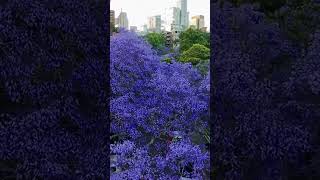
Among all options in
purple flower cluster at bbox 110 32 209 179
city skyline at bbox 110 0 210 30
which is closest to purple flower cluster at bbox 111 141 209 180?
purple flower cluster at bbox 110 32 209 179

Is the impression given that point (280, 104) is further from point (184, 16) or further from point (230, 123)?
point (184, 16)

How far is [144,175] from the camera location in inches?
116

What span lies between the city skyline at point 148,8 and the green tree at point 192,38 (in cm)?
14

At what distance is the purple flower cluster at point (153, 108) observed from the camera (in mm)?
3006

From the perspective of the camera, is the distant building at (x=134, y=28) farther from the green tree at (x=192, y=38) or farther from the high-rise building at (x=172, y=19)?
the green tree at (x=192, y=38)

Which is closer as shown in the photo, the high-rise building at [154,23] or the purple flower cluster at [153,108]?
the purple flower cluster at [153,108]

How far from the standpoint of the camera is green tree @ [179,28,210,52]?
3585 mm

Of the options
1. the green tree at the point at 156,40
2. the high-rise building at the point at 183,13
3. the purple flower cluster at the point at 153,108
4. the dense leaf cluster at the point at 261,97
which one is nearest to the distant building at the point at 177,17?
the high-rise building at the point at 183,13

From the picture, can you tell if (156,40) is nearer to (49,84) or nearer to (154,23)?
(154,23)

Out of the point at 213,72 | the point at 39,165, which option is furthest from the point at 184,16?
the point at 39,165

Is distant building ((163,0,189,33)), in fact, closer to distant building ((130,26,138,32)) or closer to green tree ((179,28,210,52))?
green tree ((179,28,210,52))

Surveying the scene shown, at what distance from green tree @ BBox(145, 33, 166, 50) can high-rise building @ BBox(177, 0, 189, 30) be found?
213 mm

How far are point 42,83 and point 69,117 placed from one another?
0.68 ft

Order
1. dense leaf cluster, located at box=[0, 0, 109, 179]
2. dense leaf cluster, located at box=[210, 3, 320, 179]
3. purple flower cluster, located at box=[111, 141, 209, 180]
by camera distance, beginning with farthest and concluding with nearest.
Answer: purple flower cluster, located at box=[111, 141, 209, 180] < dense leaf cluster, located at box=[210, 3, 320, 179] < dense leaf cluster, located at box=[0, 0, 109, 179]
